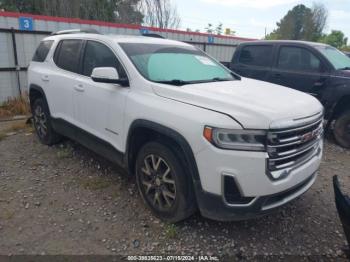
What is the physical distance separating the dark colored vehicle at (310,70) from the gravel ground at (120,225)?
208cm

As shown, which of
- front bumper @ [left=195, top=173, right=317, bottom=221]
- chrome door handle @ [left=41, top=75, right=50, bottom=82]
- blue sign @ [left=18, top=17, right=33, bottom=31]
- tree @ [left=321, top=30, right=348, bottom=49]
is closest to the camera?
front bumper @ [left=195, top=173, right=317, bottom=221]

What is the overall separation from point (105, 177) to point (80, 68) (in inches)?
59.9

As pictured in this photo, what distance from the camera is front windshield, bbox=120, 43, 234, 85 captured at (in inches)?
130

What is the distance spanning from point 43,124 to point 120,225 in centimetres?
285

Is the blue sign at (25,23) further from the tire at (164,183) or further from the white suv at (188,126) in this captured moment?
the tire at (164,183)

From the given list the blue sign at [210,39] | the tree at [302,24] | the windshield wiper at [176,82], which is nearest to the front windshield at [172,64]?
the windshield wiper at [176,82]

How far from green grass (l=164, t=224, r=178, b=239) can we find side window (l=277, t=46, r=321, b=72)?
478 centimetres

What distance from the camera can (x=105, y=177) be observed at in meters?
4.14

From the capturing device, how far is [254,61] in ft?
23.6

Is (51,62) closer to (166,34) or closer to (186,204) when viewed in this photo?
(186,204)

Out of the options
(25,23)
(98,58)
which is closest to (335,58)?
(98,58)

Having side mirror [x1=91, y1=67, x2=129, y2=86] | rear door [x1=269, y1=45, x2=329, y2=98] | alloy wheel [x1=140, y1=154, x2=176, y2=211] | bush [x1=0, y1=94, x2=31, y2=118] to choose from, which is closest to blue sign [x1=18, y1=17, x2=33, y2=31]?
bush [x1=0, y1=94, x2=31, y2=118]

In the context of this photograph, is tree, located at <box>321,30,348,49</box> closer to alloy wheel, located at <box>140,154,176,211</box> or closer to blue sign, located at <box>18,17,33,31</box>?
blue sign, located at <box>18,17,33,31</box>

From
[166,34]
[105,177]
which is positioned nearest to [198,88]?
[105,177]
